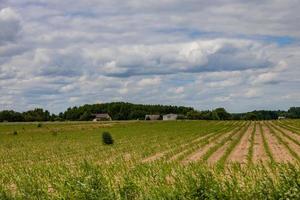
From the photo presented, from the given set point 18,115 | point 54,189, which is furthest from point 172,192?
point 18,115

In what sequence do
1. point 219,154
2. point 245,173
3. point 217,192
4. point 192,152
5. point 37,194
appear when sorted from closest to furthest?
point 217,192
point 245,173
point 37,194
point 219,154
point 192,152

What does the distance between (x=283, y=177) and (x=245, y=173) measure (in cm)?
119

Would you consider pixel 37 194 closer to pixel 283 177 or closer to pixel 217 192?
pixel 217 192

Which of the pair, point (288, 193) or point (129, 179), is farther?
point (129, 179)

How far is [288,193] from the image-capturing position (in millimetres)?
9523

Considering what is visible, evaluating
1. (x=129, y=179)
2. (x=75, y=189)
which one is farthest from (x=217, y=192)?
(x=75, y=189)

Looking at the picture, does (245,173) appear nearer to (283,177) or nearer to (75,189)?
(283,177)

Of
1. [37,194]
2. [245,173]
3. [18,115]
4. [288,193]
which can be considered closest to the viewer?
[288,193]

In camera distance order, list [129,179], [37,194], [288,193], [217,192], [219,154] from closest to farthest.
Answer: [288,193]
[217,192]
[129,179]
[37,194]
[219,154]

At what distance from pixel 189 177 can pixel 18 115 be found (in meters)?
163

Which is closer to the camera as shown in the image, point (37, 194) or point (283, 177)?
point (283, 177)

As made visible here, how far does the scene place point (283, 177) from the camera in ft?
33.1

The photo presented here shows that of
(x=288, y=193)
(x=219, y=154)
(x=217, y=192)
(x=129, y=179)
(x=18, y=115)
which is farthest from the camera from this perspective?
(x=18, y=115)

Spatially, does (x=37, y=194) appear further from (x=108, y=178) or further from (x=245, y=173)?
(x=245, y=173)
